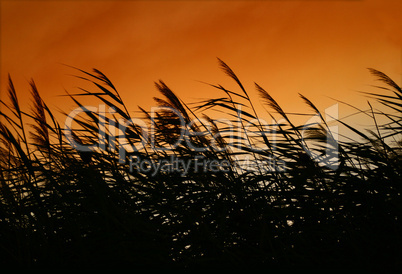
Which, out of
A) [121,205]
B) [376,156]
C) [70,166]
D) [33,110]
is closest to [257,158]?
[376,156]

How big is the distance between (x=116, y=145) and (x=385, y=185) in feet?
5.79

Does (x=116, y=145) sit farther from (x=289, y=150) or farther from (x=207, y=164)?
(x=289, y=150)

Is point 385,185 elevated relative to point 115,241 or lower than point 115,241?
elevated

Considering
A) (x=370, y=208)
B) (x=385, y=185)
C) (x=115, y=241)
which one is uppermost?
(x=385, y=185)

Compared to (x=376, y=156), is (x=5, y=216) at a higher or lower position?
lower

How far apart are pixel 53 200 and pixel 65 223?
0.76ft

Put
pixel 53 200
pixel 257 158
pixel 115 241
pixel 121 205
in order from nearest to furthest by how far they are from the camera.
→ pixel 115 241, pixel 121 205, pixel 53 200, pixel 257 158

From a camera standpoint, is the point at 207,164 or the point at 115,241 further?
the point at 207,164

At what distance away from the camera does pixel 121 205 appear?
7.69ft

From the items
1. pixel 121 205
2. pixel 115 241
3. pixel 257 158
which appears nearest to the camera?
pixel 115 241

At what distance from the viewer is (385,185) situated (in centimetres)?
221

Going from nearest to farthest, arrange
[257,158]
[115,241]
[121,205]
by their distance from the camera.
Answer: [115,241] < [121,205] < [257,158]

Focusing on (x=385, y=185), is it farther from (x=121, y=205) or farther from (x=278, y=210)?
(x=121, y=205)

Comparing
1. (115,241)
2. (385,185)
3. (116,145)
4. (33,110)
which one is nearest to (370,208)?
(385,185)
